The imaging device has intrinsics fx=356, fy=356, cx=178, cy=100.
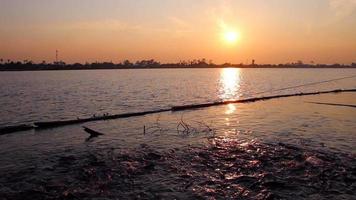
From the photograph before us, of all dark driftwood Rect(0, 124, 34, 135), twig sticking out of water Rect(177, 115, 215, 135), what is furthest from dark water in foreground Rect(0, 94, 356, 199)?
dark driftwood Rect(0, 124, 34, 135)

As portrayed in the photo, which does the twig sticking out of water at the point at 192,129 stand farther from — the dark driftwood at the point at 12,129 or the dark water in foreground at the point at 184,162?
the dark driftwood at the point at 12,129

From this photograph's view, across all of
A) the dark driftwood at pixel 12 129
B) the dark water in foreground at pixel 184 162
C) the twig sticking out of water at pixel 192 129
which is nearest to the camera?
the dark water in foreground at pixel 184 162

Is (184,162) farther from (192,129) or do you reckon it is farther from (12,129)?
(12,129)

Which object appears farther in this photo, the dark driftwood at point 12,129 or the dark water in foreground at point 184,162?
the dark driftwood at point 12,129

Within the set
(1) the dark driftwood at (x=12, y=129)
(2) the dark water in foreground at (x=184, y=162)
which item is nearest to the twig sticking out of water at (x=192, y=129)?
(2) the dark water in foreground at (x=184, y=162)

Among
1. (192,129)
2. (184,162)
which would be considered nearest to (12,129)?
(192,129)

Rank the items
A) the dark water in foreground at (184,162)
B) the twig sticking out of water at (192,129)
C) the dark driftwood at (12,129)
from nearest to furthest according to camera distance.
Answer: the dark water in foreground at (184,162) → the dark driftwood at (12,129) → the twig sticking out of water at (192,129)

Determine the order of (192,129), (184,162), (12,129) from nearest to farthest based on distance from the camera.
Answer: (184,162)
(12,129)
(192,129)

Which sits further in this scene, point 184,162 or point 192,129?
point 192,129

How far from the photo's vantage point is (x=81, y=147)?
23734mm

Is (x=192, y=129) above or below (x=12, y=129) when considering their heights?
below

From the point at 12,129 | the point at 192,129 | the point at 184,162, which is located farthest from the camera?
the point at 192,129

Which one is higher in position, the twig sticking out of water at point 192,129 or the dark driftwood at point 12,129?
the dark driftwood at point 12,129

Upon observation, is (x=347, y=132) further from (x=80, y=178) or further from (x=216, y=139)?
(x=80, y=178)
